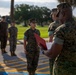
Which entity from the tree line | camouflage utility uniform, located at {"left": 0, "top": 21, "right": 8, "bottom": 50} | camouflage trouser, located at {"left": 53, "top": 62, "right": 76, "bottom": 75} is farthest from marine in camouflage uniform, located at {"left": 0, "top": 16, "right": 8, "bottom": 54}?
the tree line

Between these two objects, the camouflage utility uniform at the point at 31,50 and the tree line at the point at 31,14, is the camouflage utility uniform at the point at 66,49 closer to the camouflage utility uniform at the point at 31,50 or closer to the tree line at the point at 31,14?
the camouflage utility uniform at the point at 31,50

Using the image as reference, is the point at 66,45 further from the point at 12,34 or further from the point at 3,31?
the point at 3,31

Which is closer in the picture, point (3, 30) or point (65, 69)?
point (65, 69)

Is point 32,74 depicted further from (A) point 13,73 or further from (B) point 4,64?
(B) point 4,64

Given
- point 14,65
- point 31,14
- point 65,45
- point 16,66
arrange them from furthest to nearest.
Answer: point 31,14 → point 14,65 → point 16,66 → point 65,45

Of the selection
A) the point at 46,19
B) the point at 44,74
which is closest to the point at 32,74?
the point at 44,74

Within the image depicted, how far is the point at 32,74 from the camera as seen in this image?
8.28m

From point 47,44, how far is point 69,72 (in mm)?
531

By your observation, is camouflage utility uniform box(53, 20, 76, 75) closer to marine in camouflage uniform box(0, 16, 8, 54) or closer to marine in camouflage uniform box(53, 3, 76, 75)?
marine in camouflage uniform box(53, 3, 76, 75)

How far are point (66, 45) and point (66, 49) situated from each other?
5 centimetres

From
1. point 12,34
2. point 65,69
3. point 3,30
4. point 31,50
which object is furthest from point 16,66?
point 65,69

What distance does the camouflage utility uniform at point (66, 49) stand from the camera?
4.04 m

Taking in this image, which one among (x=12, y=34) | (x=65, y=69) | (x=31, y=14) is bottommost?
(x=31, y=14)

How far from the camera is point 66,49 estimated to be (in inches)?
163
